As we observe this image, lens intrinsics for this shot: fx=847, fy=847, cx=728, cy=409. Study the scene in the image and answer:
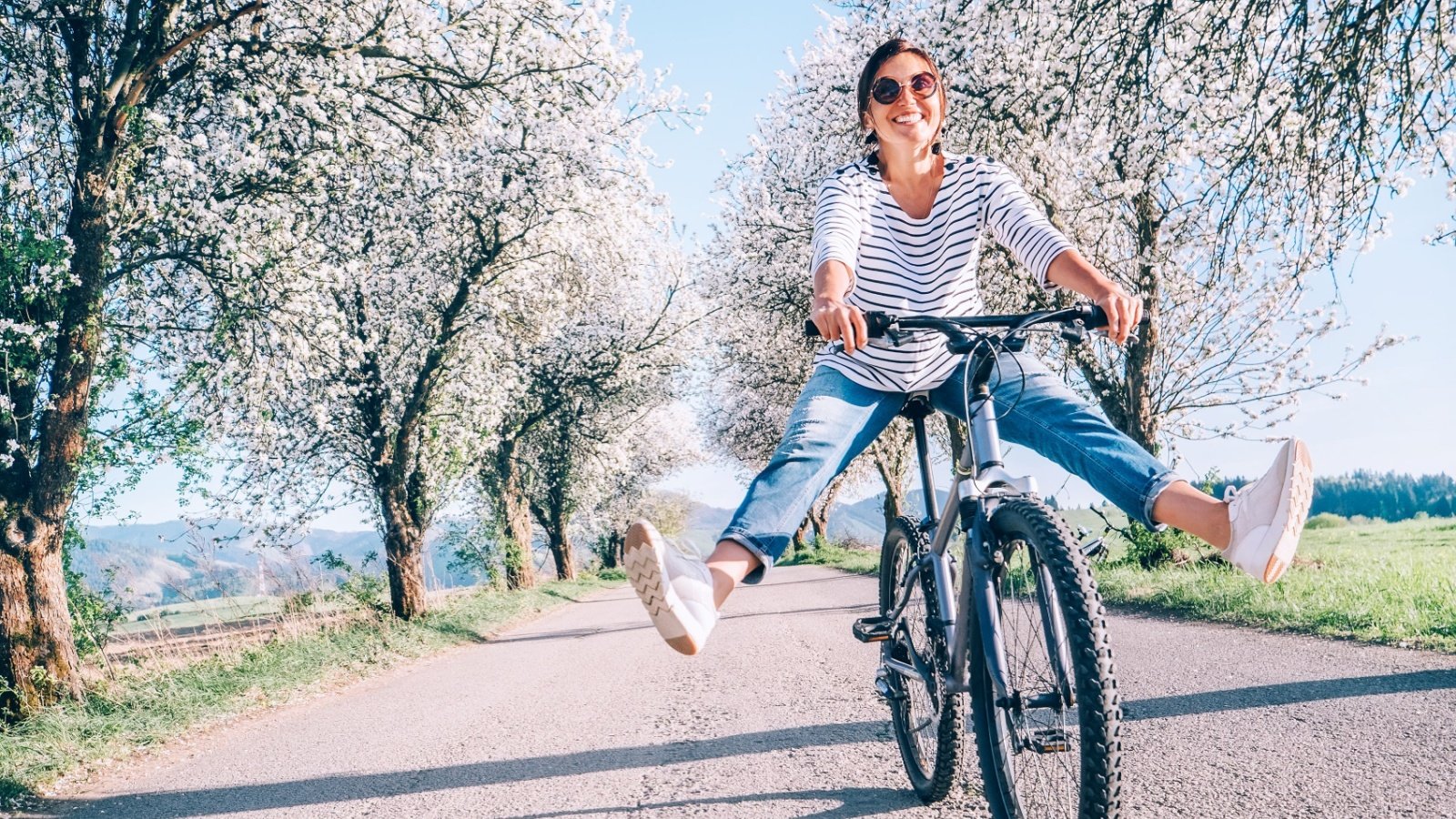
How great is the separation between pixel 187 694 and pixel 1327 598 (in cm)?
914

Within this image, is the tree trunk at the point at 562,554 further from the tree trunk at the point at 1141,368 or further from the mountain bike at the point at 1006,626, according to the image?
the mountain bike at the point at 1006,626

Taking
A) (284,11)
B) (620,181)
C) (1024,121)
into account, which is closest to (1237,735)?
(1024,121)

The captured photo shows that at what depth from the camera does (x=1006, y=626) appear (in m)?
2.27

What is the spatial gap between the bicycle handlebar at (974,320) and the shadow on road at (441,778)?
2.52 m

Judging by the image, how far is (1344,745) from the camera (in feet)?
10.9

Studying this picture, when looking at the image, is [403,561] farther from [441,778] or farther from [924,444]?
[924,444]

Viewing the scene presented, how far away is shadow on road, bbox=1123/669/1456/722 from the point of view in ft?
13.4

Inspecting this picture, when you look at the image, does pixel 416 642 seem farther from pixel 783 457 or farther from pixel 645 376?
pixel 645 376

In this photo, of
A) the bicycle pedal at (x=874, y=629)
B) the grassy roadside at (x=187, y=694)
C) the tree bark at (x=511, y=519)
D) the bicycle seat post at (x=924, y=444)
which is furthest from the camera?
the tree bark at (x=511, y=519)

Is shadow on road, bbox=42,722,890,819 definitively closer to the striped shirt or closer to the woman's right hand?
the striped shirt

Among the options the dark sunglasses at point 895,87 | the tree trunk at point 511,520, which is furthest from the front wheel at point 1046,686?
the tree trunk at point 511,520

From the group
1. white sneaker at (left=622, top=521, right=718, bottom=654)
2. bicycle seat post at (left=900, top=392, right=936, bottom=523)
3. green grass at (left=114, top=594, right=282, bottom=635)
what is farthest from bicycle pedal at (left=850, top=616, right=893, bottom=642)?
green grass at (left=114, top=594, right=282, bottom=635)

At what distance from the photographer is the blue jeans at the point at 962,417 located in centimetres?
241

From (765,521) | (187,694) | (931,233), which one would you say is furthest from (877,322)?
(187,694)
